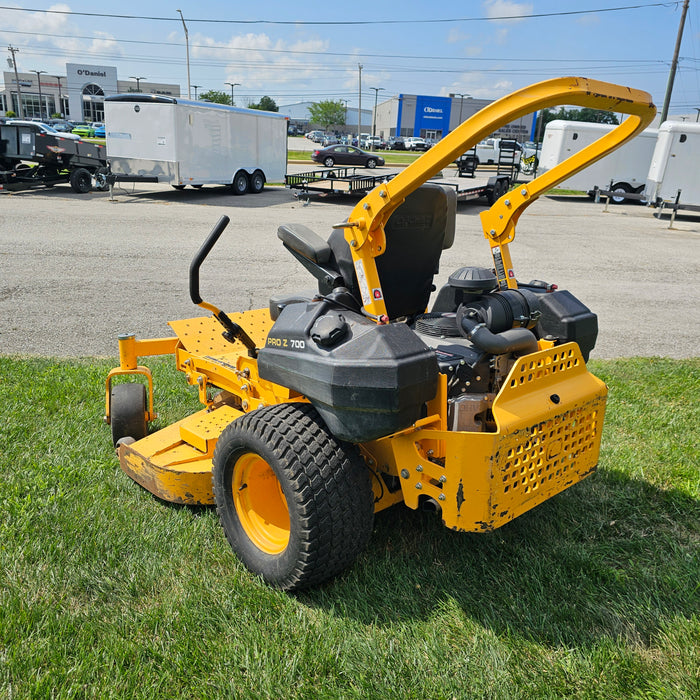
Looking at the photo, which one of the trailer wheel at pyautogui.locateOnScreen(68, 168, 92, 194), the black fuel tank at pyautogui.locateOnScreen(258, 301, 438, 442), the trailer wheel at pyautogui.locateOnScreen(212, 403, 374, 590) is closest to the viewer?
the black fuel tank at pyautogui.locateOnScreen(258, 301, 438, 442)

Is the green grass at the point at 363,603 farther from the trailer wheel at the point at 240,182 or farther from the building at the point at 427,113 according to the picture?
the building at the point at 427,113

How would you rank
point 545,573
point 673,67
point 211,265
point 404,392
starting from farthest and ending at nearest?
1. point 673,67
2. point 211,265
3. point 545,573
4. point 404,392

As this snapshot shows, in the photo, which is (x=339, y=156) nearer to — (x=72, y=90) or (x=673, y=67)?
(x=673, y=67)

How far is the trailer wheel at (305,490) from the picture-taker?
8.13 feet

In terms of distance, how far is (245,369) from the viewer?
3443mm

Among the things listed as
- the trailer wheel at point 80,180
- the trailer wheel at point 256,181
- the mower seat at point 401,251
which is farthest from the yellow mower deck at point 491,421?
the trailer wheel at point 256,181

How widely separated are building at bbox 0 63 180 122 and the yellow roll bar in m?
103

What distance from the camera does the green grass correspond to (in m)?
2.32

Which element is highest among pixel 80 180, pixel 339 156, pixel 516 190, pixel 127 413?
pixel 516 190

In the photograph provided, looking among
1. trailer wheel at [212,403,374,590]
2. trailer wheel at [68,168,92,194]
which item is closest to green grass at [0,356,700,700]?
trailer wheel at [212,403,374,590]

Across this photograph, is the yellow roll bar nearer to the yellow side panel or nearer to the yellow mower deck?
the yellow mower deck

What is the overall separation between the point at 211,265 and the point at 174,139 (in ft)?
27.0

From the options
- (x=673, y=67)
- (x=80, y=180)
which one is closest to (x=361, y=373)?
(x=80, y=180)

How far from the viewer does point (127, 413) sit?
397 cm
